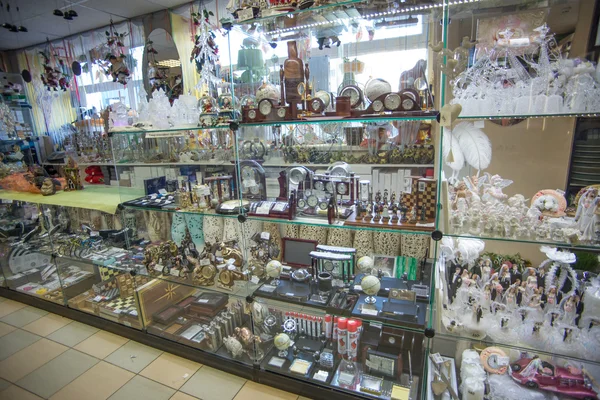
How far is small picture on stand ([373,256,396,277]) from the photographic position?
2.26 m

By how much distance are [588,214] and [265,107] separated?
1674mm

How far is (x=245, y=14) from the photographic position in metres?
1.82

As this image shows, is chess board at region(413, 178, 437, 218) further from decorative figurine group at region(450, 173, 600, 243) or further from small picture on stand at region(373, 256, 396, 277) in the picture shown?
small picture on stand at region(373, 256, 396, 277)

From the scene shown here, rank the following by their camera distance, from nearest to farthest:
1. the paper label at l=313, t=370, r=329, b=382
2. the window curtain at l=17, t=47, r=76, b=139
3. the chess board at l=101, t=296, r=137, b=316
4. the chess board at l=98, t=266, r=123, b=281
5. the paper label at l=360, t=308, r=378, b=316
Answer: the paper label at l=360, t=308, r=378, b=316
the paper label at l=313, t=370, r=329, b=382
the chess board at l=101, t=296, r=137, b=316
the chess board at l=98, t=266, r=123, b=281
the window curtain at l=17, t=47, r=76, b=139

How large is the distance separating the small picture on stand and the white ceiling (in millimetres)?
3645

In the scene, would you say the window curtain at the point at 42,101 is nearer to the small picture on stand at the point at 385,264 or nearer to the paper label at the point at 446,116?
the small picture on stand at the point at 385,264

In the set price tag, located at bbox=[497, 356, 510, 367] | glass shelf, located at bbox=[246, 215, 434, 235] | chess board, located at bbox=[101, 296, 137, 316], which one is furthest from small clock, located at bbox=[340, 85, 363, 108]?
chess board, located at bbox=[101, 296, 137, 316]

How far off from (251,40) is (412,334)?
2.11 meters

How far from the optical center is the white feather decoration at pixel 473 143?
1.69 meters

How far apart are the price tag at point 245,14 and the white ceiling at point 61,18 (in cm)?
250

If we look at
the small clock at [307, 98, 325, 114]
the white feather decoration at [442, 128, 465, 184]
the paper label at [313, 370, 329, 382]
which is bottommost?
the paper label at [313, 370, 329, 382]

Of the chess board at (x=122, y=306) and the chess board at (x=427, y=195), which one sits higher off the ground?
the chess board at (x=427, y=195)

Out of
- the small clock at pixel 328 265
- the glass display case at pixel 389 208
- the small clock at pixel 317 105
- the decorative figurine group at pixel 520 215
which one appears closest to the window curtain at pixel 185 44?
the glass display case at pixel 389 208

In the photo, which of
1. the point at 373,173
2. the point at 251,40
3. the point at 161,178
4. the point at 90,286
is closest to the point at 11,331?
the point at 90,286
